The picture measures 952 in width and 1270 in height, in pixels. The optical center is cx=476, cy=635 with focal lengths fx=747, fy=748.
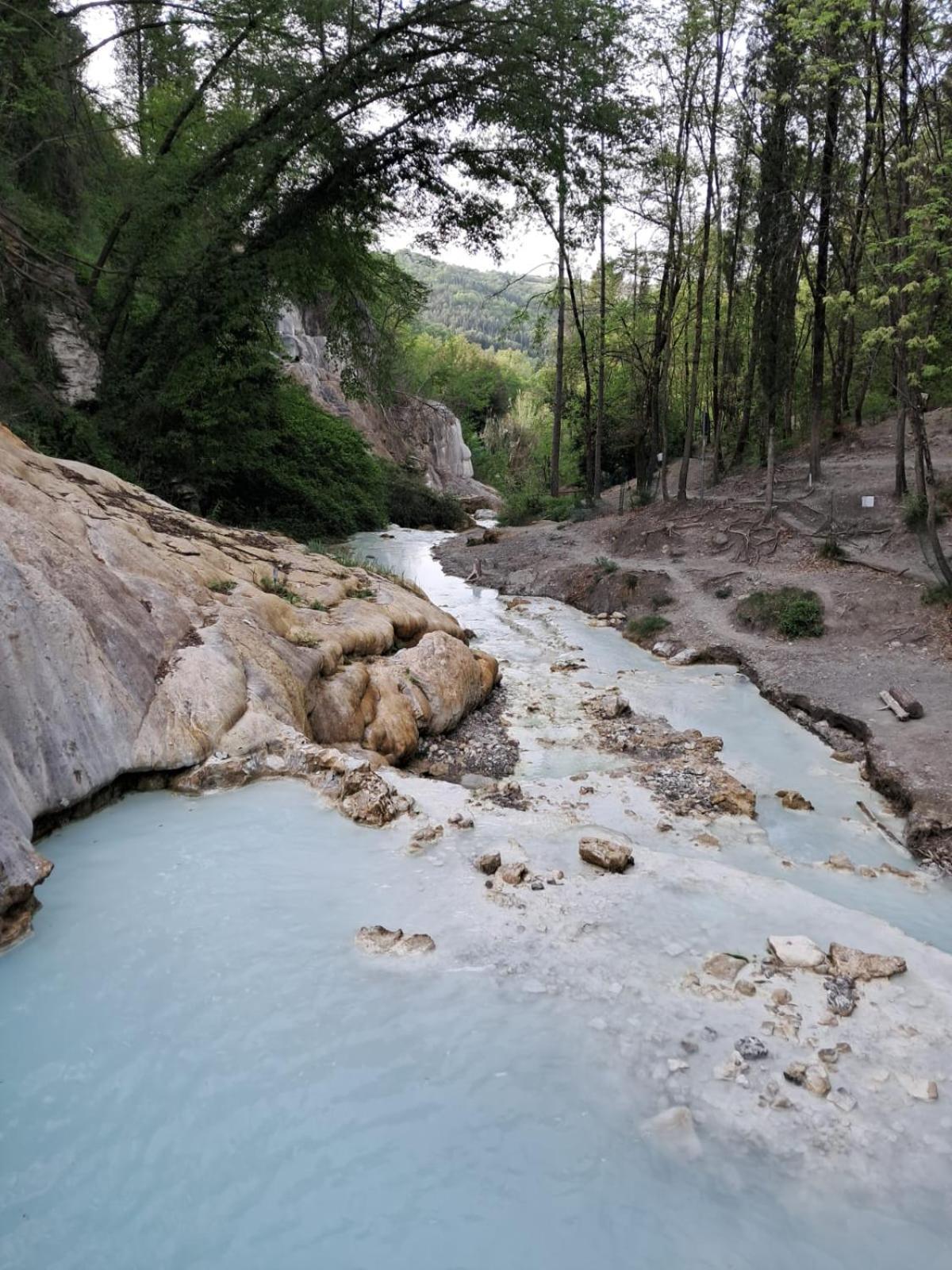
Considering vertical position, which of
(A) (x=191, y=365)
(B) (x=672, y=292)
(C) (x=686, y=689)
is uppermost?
(B) (x=672, y=292)

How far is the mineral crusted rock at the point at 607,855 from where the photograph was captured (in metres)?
4.68

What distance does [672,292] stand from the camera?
20.0 m

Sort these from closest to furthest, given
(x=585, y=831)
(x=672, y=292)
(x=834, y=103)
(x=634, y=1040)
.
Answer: (x=634, y=1040)
(x=585, y=831)
(x=834, y=103)
(x=672, y=292)

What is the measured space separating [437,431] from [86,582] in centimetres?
4065

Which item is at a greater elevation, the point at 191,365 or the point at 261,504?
the point at 191,365

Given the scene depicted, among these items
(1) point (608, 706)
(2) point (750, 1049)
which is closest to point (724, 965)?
(2) point (750, 1049)

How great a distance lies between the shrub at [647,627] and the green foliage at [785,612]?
1249 mm

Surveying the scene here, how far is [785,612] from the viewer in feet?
38.3

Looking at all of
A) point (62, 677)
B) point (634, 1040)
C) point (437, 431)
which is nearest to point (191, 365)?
point (62, 677)

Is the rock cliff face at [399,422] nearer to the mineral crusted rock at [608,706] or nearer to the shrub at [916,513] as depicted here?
the shrub at [916,513]

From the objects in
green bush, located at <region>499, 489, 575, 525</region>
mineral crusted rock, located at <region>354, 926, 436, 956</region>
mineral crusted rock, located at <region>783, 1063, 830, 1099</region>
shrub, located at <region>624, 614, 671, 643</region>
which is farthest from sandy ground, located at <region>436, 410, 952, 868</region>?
mineral crusted rock, located at <region>354, 926, 436, 956</region>

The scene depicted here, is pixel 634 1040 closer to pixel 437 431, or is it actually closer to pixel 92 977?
pixel 92 977

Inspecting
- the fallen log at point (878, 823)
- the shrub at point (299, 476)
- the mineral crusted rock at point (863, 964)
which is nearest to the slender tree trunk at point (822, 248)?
the fallen log at point (878, 823)

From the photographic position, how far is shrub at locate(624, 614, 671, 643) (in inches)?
502
